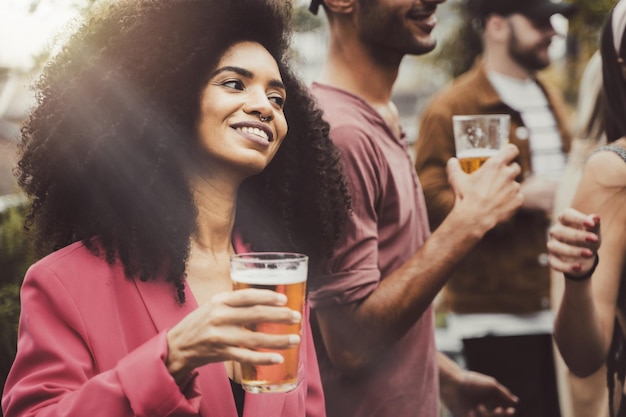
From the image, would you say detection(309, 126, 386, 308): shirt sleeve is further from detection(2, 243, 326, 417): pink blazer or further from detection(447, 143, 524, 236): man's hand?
detection(2, 243, 326, 417): pink blazer

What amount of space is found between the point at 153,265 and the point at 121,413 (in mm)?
345

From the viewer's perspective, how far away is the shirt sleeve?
7.63 feet

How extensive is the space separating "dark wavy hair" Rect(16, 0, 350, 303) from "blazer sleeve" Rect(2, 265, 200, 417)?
0.49 feet

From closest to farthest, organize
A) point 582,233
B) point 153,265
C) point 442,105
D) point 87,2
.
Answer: point 153,265 → point 582,233 → point 87,2 → point 442,105

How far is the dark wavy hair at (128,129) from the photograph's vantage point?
5.52 feet

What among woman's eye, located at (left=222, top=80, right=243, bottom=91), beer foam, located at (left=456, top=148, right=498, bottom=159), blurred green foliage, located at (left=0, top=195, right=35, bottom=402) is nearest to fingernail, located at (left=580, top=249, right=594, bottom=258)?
beer foam, located at (left=456, top=148, right=498, bottom=159)

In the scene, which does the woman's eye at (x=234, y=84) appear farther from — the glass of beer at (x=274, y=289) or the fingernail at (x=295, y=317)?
the fingernail at (x=295, y=317)

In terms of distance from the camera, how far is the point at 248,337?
133 centimetres

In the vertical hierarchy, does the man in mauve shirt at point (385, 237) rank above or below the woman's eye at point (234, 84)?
below

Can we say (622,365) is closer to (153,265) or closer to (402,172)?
(402,172)

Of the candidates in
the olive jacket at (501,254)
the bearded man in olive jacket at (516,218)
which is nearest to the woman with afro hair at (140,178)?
the bearded man in olive jacket at (516,218)

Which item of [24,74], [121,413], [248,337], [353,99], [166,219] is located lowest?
[121,413]

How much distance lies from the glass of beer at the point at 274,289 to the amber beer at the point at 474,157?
3.37 feet

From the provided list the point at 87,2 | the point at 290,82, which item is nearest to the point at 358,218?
the point at 290,82
